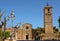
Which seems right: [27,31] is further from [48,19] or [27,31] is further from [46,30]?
[48,19]

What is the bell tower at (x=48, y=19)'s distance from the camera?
6217 centimetres

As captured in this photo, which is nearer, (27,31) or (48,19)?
(48,19)

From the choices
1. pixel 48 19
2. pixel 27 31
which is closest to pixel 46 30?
pixel 48 19

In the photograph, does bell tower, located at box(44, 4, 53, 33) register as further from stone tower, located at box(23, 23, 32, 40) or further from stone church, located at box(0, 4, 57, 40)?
stone tower, located at box(23, 23, 32, 40)

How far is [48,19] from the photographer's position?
207ft

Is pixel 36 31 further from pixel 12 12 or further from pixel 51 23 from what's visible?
pixel 12 12

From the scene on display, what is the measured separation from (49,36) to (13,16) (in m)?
30.5

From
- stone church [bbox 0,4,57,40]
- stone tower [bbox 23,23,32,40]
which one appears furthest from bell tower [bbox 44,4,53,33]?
stone tower [bbox 23,23,32,40]

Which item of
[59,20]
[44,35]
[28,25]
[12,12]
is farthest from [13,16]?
[28,25]

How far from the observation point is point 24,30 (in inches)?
2704

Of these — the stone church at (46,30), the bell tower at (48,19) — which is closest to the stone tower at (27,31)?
the stone church at (46,30)

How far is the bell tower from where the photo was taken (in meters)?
62.2

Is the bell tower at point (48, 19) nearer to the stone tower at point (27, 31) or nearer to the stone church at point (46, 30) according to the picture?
the stone church at point (46, 30)

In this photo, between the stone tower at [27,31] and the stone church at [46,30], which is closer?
the stone church at [46,30]
